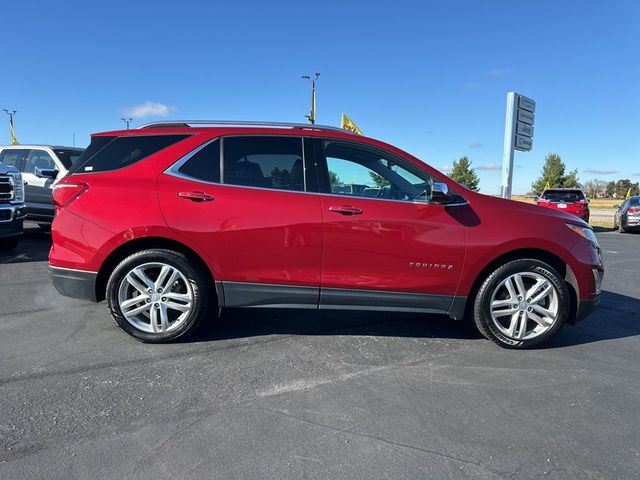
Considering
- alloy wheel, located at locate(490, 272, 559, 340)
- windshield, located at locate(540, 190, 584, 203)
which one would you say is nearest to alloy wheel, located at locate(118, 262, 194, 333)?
alloy wheel, located at locate(490, 272, 559, 340)

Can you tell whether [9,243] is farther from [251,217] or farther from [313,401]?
[313,401]

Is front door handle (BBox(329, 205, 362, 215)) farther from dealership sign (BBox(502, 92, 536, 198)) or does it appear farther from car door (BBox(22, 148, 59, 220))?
dealership sign (BBox(502, 92, 536, 198))

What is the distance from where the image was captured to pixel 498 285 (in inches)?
150

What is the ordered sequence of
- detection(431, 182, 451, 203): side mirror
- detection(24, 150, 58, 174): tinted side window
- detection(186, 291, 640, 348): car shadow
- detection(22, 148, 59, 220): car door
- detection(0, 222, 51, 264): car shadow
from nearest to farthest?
detection(431, 182, 451, 203): side mirror < detection(186, 291, 640, 348): car shadow < detection(0, 222, 51, 264): car shadow < detection(22, 148, 59, 220): car door < detection(24, 150, 58, 174): tinted side window

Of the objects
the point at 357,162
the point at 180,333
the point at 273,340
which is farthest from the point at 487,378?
the point at 180,333

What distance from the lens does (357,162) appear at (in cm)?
392

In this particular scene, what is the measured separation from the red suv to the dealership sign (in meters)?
10.7

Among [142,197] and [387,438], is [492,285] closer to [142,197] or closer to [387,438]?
[387,438]

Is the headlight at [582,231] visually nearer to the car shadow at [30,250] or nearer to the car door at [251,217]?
the car door at [251,217]

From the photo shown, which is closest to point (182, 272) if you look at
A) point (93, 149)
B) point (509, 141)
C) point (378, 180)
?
point (93, 149)

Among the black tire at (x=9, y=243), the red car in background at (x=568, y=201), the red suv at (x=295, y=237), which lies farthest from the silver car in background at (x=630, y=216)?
the black tire at (x=9, y=243)

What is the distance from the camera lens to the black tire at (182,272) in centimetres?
369

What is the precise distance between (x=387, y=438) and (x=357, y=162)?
2.28 m

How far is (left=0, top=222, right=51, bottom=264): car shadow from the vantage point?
24.1 ft
